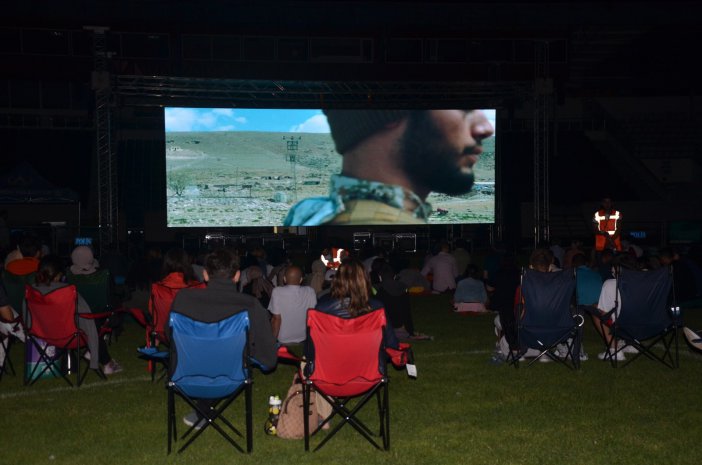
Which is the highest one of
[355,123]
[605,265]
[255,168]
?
[355,123]

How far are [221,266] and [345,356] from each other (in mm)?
1091

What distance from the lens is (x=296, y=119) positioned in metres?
22.7

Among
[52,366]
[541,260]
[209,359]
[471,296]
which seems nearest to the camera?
[209,359]

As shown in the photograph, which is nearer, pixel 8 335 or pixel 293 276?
pixel 8 335

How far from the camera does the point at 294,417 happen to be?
6.14m

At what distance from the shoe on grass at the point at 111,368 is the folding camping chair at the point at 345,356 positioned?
367cm

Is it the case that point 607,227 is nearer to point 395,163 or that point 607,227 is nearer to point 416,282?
point 416,282

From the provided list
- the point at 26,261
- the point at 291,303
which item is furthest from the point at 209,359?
the point at 26,261

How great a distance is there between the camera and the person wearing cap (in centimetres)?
2225

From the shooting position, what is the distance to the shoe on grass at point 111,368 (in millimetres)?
8664

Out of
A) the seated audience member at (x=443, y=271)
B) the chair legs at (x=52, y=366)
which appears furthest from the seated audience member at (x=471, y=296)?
the chair legs at (x=52, y=366)

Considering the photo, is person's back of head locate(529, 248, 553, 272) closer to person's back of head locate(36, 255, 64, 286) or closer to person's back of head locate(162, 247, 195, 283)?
person's back of head locate(162, 247, 195, 283)

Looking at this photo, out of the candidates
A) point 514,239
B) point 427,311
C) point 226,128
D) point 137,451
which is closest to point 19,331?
point 137,451

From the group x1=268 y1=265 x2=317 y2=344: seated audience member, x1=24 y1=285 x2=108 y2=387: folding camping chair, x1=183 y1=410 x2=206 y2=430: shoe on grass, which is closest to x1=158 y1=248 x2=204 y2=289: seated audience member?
x1=24 y1=285 x2=108 y2=387: folding camping chair
